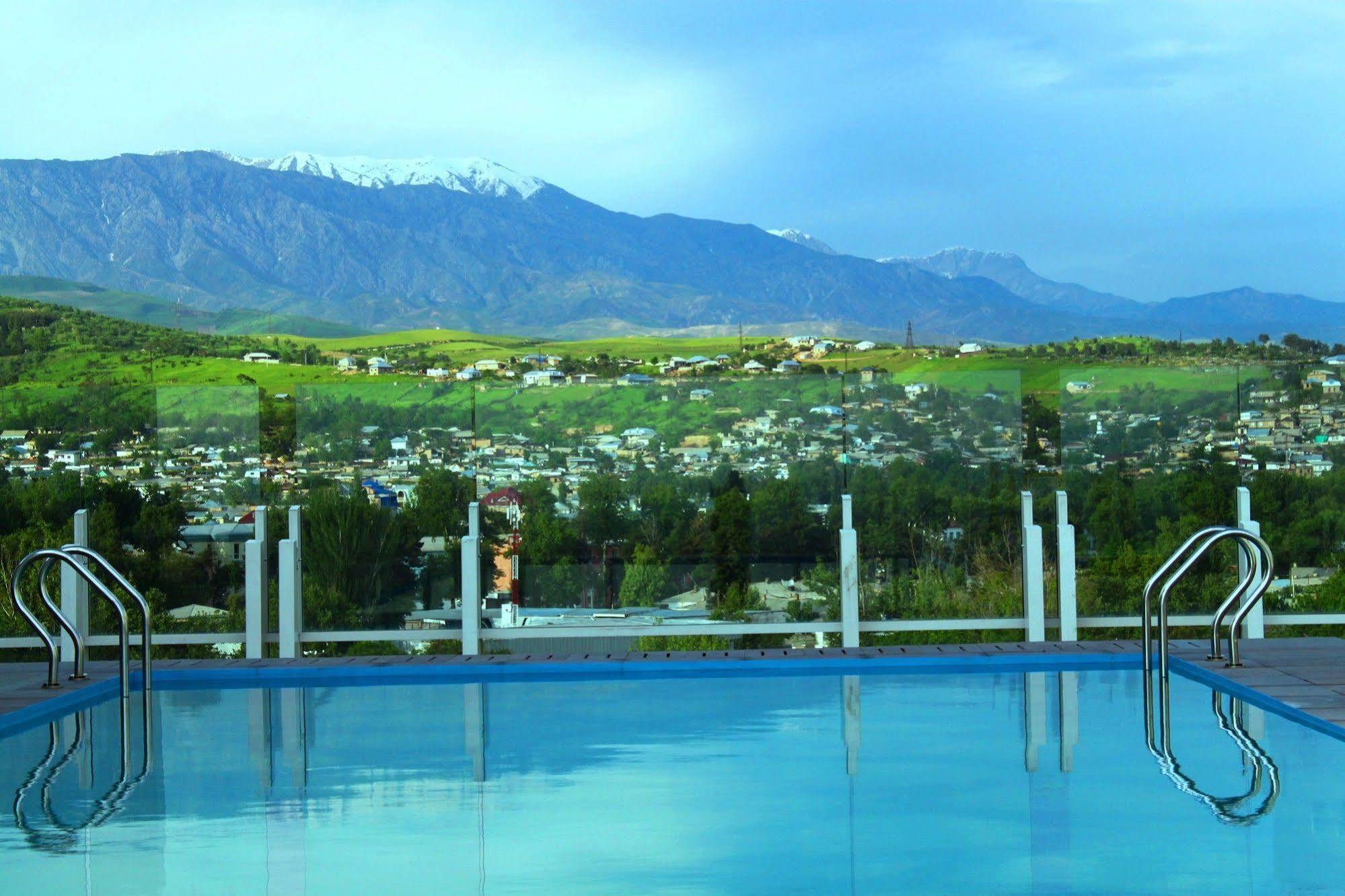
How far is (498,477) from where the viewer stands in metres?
8.56

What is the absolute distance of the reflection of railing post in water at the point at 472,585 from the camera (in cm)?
812

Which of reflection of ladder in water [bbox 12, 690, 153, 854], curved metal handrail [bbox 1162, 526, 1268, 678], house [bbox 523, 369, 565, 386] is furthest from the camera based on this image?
house [bbox 523, 369, 565, 386]

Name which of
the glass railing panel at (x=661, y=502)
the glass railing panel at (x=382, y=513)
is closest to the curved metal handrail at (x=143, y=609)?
the glass railing panel at (x=382, y=513)

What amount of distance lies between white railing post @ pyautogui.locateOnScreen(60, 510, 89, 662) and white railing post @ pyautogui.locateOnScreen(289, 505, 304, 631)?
1.12 meters

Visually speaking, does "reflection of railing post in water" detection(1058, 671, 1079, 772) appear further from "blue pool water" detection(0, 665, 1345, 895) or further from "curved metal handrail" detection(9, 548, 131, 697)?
"curved metal handrail" detection(9, 548, 131, 697)

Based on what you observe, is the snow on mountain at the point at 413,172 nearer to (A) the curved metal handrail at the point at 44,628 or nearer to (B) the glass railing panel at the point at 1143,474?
(B) the glass railing panel at the point at 1143,474

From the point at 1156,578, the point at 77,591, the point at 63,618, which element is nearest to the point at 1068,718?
the point at 1156,578

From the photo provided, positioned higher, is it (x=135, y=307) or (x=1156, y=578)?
(x=135, y=307)

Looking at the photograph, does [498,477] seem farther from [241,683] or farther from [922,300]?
[922,300]

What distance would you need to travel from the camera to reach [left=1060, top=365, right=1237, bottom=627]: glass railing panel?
27.7 feet

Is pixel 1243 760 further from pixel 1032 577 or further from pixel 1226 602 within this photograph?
pixel 1032 577

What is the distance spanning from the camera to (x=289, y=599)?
807 centimetres

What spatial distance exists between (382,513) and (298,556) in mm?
591

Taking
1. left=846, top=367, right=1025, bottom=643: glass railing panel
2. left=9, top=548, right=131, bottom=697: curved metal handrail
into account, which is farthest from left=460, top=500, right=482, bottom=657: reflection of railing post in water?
left=846, top=367, right=1025, bottom=643: glass railing panel
